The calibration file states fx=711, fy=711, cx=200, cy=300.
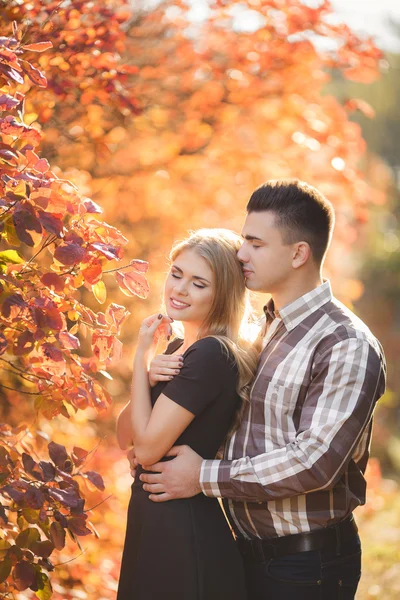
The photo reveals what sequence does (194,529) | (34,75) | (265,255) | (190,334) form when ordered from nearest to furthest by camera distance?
(34,75), (194,529), (265,255), (190,334)

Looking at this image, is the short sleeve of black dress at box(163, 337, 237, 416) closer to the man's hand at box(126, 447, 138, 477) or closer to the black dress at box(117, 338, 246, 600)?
the black dress at box(117, 338, 246, 600)

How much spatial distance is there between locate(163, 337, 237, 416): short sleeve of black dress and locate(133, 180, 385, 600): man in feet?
0.41

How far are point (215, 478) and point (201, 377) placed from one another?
0.33 meters

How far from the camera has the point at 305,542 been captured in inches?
91.1

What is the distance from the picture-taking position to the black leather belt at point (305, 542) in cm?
232

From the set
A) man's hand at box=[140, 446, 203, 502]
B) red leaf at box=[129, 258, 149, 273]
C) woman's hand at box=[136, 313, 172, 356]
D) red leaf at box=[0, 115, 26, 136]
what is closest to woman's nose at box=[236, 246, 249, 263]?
woman's hand at box=[136, 313, 172, 356]

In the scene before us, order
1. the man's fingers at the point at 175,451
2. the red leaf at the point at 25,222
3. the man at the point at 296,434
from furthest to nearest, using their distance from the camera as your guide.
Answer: the man's fingers at the point at 175,451
the man at the point at 296,434
the red leaf at the point at 25,222

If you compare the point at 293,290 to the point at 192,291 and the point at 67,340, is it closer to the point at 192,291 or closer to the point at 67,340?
the point at 192,291

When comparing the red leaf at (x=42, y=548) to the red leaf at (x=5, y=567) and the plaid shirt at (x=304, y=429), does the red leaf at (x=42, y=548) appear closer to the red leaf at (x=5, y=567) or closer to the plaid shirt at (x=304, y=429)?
the red leaf at (x=5, y=567)

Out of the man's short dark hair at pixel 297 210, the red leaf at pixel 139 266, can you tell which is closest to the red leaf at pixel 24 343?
the red leaf at pixel 139 266

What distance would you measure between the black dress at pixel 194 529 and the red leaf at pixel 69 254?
0.61 meters

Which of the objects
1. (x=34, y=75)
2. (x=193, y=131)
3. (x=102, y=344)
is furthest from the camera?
(x=193, y=131)

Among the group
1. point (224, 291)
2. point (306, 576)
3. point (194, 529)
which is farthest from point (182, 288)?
point (306, 576)

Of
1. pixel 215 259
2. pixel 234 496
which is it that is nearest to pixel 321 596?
pixel 234 496
